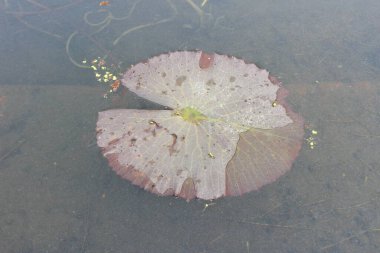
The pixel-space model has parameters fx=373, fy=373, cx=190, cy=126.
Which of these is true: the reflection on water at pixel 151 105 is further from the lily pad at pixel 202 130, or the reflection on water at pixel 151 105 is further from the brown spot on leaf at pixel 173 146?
the brown spot on leaf at pixel 173 146

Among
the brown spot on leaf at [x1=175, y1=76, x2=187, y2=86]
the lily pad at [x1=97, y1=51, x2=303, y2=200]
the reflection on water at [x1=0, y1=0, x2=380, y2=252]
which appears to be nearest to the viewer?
the reflection on water at [x1=0, y1=0, x2=380, y2=252]

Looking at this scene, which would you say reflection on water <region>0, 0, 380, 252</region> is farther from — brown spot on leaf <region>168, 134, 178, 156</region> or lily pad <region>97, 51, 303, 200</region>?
brown spot on leaf <region>168, 134, 178, 156</region>

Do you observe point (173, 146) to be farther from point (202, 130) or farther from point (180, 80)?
point (180, 80)

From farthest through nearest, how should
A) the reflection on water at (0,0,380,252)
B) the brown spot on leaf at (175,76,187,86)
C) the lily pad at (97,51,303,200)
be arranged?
1. the brown spot on leaf at (175,76,187,86)
2. the lily pad at (97,51,303,200)
3. the reflection on water at (0,0,380,252)

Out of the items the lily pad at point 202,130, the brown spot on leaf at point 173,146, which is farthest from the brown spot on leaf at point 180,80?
the brown spot on leaf at point 173,146

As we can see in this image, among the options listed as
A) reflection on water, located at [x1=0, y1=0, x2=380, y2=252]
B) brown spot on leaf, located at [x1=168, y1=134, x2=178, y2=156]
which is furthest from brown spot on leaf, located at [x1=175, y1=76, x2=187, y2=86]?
brown spot on leaf, located at [x1=168, y1=134, x2=178, y2=156]
